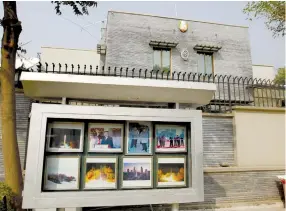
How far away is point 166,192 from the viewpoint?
3.80 metres

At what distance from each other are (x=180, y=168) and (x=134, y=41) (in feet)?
29.8

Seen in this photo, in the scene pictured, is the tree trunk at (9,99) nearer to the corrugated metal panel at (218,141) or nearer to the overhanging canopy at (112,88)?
the overhanging canopy at (112,88)

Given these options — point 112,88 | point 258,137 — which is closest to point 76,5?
point 112,88

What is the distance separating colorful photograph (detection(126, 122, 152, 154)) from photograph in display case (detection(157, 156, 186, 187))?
32 cm

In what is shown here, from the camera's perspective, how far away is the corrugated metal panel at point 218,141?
6.22 m

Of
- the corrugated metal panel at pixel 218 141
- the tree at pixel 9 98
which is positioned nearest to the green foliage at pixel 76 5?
the tree at pixel 9 98

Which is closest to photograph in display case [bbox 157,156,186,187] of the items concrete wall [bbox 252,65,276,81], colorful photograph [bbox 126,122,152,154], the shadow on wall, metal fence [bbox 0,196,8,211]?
colorful photograph [bbox 126,122,152,154]

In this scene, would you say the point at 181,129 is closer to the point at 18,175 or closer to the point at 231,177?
the point at 231,177

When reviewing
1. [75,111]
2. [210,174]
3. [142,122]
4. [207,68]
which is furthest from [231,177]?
[207,68]

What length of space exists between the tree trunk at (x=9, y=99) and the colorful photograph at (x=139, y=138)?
1.87 meters

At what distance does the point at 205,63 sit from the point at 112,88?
10.1 m

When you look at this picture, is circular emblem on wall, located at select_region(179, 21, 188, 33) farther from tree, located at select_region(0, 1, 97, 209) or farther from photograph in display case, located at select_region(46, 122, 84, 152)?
photograph in display case, located at select_region(46, 122, 84, 152)

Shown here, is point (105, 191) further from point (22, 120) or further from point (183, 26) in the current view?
point (183, 26)

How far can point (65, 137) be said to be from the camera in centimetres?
364
